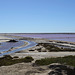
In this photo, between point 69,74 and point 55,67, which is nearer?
point 69,74

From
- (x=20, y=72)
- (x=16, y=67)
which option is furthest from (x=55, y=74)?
(x=16, y=67)

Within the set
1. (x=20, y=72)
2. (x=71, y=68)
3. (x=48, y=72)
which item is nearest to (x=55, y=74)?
(x=48, y=72)

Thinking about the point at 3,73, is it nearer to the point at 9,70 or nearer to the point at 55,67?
the point at 9,70

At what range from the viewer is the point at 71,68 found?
42.8 feet

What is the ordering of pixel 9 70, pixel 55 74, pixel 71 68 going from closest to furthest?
pixel 55 74, pixel 71 68, pixel 9 70

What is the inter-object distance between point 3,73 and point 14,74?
1.32 m

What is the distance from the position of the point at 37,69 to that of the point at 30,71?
827 millimetres

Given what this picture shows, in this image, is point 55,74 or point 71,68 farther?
point 71,68

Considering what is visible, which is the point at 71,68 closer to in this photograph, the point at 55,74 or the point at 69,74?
the point at 69,74

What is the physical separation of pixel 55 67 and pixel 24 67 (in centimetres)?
332

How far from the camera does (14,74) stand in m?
13.0

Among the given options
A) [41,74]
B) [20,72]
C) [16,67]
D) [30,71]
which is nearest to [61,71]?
[41,74]

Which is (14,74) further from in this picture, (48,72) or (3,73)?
(48,72)

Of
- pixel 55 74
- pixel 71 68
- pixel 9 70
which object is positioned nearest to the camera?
pixel 55 74
